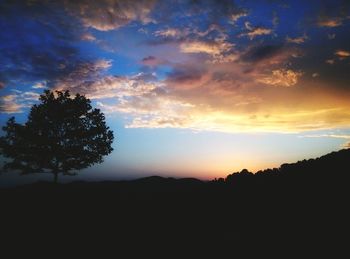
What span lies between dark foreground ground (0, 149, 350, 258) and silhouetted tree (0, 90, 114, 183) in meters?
12.9

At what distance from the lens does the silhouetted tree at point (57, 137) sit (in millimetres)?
25719

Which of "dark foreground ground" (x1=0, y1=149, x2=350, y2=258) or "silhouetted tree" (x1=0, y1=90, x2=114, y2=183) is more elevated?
"silhouetted tree" (x1=0, y1=90, x2=114, y2=183)

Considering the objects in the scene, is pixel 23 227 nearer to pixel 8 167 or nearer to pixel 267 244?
pixel 267 244

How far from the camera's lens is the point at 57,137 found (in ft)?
86.3

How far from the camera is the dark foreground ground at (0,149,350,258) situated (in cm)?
690

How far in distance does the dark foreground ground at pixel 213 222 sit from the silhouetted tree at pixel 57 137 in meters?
12.9

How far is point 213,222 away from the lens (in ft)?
30.8

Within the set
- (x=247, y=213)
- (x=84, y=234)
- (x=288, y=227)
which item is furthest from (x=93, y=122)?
(x=288, y=227)

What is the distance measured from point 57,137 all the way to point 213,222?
21.8 m

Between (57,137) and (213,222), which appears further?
(57,137)

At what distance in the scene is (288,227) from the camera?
296 inches

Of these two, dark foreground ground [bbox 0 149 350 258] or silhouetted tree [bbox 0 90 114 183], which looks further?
silhouetted tree [bbox 0 90 114 183]

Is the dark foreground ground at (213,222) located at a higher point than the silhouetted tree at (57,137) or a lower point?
lower

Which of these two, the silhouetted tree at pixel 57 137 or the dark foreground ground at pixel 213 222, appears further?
the silhouetted tree at pixel 57 137
